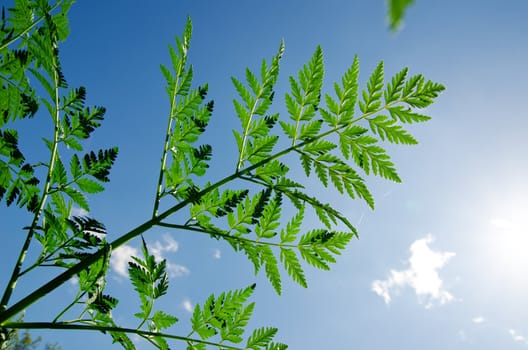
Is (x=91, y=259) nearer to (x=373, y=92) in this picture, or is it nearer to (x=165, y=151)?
(x=165, y=151)

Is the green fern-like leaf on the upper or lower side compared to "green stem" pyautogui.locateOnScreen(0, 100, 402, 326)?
upper

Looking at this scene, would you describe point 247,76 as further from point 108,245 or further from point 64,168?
point 108,245

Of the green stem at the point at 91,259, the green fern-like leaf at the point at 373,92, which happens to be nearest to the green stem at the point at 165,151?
the green stem at the point at 91,259

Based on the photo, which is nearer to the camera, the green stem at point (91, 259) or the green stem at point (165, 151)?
the green stem at point (91, 259)

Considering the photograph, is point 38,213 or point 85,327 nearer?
point 85,327

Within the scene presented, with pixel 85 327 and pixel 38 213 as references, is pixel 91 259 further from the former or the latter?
pixel 38 213

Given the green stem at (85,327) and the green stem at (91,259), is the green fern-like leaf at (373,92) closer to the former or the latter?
the green stem at (91,259)

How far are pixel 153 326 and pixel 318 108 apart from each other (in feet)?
4.99

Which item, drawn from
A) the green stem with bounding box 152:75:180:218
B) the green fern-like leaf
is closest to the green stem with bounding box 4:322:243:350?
the green stem with bounding box 152:75:180:218

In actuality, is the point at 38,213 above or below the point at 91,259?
above

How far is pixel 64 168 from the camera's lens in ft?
6.57

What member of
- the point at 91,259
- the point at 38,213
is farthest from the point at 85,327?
the point at 38,213

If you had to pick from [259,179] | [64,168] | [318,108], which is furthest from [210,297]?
[318,108]

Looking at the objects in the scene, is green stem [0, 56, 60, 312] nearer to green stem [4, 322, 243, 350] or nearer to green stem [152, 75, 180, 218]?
green stem [4, 322, 243, 350]
